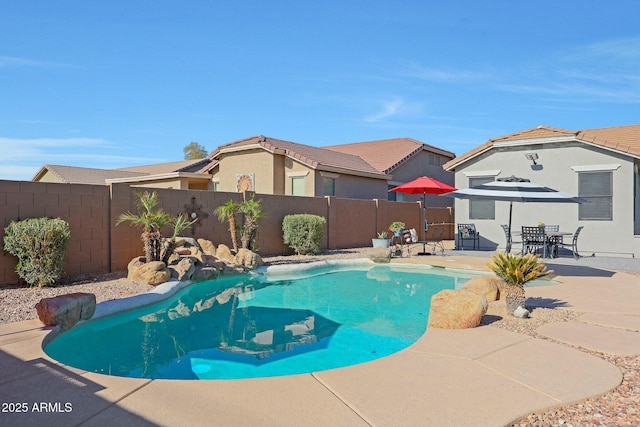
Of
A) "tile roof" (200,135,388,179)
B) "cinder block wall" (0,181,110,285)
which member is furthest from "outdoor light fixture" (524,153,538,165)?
"cinder block wall" (0,181,110,285)

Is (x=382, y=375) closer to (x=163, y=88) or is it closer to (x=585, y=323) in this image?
(x=585, y=323)

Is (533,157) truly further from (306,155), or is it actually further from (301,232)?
(306,155)

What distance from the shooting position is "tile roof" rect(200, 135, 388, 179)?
19.8 meters

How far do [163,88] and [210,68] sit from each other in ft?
8.13

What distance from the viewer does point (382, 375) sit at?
12.7 ft

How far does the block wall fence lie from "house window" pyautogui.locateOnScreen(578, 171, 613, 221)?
949 cm

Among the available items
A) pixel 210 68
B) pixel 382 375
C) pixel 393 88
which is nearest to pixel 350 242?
pixel 393 88

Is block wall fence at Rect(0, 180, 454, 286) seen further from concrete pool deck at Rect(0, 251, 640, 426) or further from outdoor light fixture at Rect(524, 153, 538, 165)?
outdoor light fixture at Rect(524, 153, 538, 165)

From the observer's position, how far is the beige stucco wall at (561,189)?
14266 millimetres

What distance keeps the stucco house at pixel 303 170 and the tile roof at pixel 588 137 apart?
5.49m

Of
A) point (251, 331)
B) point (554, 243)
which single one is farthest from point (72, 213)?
point (554, 243)

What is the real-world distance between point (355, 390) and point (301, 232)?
440 inches

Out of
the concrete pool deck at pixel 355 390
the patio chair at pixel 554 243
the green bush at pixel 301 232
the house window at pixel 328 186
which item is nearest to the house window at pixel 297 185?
the house window at pixel 328 186

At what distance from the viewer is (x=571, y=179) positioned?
1523cm
